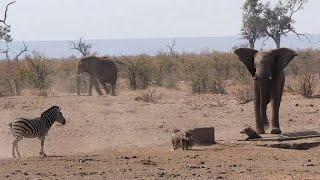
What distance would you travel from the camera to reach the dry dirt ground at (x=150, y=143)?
42.1 feet

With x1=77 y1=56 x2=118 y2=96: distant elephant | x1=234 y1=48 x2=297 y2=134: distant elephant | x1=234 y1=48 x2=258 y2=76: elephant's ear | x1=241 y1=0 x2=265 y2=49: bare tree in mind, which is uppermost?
x1=241 y1=0 x2=265 y2=49: bare tree

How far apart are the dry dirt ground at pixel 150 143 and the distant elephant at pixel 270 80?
91 centimetres

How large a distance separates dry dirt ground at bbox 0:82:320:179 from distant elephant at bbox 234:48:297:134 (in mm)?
910

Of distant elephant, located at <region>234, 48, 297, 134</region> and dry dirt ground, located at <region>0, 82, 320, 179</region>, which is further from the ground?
distant elephant, located at <region>234, 48, 297, 134</region>

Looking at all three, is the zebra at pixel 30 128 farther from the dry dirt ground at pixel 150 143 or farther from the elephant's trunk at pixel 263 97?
the elephant's trunk at pixel 263 97

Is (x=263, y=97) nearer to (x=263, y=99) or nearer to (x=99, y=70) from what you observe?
(x=263, y=99)

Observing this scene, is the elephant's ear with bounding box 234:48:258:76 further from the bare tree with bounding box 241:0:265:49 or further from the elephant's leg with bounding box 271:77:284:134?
the bare tree with bounding box 241:0:265:49

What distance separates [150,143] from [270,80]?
3408 millimetres

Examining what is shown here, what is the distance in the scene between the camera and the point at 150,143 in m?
17.8

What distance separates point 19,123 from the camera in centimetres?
1527

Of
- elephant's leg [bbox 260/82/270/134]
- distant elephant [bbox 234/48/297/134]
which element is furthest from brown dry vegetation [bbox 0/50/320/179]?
distant elephant [bbox 234/48/297/134]

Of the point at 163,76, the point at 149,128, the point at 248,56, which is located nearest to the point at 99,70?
the point at 163,76

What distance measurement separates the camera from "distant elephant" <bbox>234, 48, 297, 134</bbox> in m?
18.2

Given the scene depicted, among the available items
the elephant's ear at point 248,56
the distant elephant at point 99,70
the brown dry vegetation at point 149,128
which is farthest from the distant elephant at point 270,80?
the distant elephant at point 99,70
